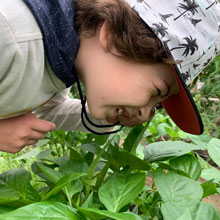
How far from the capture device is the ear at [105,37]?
2.62 ft

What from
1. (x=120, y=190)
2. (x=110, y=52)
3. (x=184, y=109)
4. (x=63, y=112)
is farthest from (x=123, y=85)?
(x=63, y=112)

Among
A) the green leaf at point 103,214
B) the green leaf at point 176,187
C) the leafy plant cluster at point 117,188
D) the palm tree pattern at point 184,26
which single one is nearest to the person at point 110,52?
the palm tree pattern at point 184,26

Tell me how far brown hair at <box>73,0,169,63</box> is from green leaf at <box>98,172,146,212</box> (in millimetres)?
279

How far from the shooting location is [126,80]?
79cm

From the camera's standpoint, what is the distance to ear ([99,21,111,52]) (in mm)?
799

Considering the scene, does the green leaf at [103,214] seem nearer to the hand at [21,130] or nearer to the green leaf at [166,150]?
the green leaf at [166,150]

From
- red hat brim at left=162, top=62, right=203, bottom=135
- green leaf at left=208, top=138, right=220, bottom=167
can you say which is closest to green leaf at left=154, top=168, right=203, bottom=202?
green leaf at left=208, top=138, right=220, bottom=167

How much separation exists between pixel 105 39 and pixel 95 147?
249mm

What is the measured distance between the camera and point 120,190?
0.56 metres

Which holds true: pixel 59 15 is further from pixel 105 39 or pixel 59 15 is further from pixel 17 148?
pixel 17 148

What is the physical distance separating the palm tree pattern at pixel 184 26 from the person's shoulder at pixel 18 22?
22 cm

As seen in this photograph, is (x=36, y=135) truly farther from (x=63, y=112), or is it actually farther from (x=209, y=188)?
(x=209, y=188)

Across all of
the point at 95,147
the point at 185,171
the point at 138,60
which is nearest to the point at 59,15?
the point at 138,60

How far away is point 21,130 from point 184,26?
50 cm
